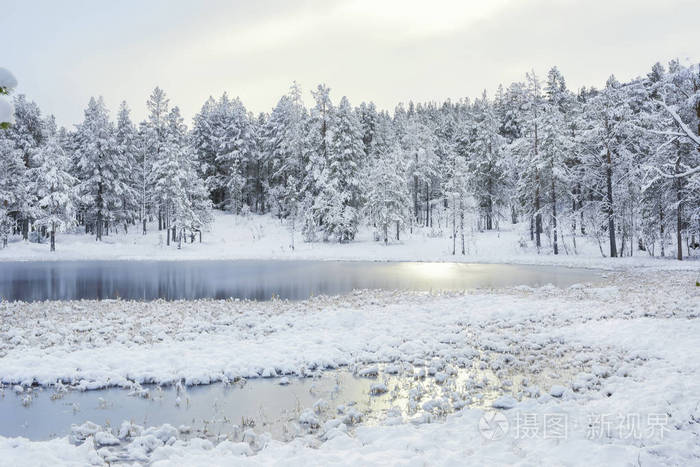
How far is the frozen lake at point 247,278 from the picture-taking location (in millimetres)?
24734

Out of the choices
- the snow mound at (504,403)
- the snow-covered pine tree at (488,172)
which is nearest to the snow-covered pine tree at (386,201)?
the snow-covered pine tree at (488,172)

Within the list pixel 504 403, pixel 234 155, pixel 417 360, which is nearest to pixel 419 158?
pixel 234 155

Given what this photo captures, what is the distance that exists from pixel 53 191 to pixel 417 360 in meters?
54.6

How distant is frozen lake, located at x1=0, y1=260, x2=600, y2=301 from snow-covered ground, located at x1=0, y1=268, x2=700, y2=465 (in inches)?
170

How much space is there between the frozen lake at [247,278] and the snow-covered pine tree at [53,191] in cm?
968

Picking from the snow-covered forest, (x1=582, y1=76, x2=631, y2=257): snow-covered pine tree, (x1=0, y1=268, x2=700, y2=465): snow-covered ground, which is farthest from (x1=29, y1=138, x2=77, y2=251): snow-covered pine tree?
(x1=582, y1=76, x2=631, y2=257): snow-covered pine tree

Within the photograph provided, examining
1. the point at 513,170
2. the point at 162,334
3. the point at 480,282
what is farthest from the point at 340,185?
the point at 162,334

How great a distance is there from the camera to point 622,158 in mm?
36094

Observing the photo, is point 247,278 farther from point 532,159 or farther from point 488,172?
point 488,172

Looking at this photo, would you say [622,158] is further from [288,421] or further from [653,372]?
[288,421]

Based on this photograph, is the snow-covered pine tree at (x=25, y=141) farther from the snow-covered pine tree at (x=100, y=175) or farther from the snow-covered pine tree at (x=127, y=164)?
the snow-covered pine tree at (x=127, y=164)

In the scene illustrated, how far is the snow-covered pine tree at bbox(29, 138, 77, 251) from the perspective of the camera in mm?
50031

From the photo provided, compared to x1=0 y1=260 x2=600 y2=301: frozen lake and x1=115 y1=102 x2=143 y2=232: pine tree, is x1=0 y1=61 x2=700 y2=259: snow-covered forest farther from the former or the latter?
x1=0 y1=260 x2=600 y2=301: frozen lake

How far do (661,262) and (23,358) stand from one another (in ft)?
121
